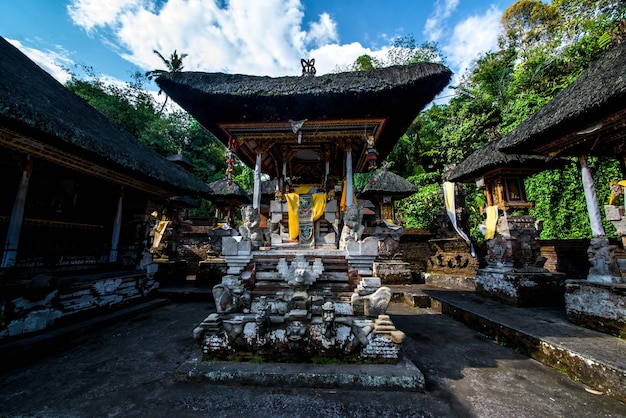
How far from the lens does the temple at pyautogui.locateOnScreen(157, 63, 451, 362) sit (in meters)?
3.70

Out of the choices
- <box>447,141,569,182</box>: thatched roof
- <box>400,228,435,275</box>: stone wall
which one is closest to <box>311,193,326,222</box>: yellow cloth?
<box>447,141,569,182</box>: thatched roof

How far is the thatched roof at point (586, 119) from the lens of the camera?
4238mm

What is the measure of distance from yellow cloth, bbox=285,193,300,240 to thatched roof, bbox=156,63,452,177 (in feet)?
5.36

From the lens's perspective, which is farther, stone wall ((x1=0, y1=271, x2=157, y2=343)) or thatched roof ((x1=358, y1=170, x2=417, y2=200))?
thatched roof ((x1=358, y1=170, x2=417, y2=200))

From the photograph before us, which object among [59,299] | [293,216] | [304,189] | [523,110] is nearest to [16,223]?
[59,299]

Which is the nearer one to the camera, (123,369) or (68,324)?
(123,369)

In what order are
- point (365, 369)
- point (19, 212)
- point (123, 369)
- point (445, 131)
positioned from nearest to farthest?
point (365, 369) → point (123, 369) → point (19, 212) → point (445, 131)

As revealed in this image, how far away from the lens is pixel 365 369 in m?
3.38

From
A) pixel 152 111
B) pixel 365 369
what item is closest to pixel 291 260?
pixel 365 369

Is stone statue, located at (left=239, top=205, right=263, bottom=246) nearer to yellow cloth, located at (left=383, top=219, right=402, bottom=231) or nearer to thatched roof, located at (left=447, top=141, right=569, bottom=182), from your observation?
thatched roof, located at (left=447, top=141, right=569, bottom=182)

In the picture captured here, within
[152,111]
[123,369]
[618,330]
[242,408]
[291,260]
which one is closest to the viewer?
[242,408]

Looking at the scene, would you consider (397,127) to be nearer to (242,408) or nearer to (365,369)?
(365,369)

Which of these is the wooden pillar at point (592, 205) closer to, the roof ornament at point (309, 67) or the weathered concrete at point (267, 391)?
the weathered concrete at point (267, 391)

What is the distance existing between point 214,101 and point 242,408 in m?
5.11
